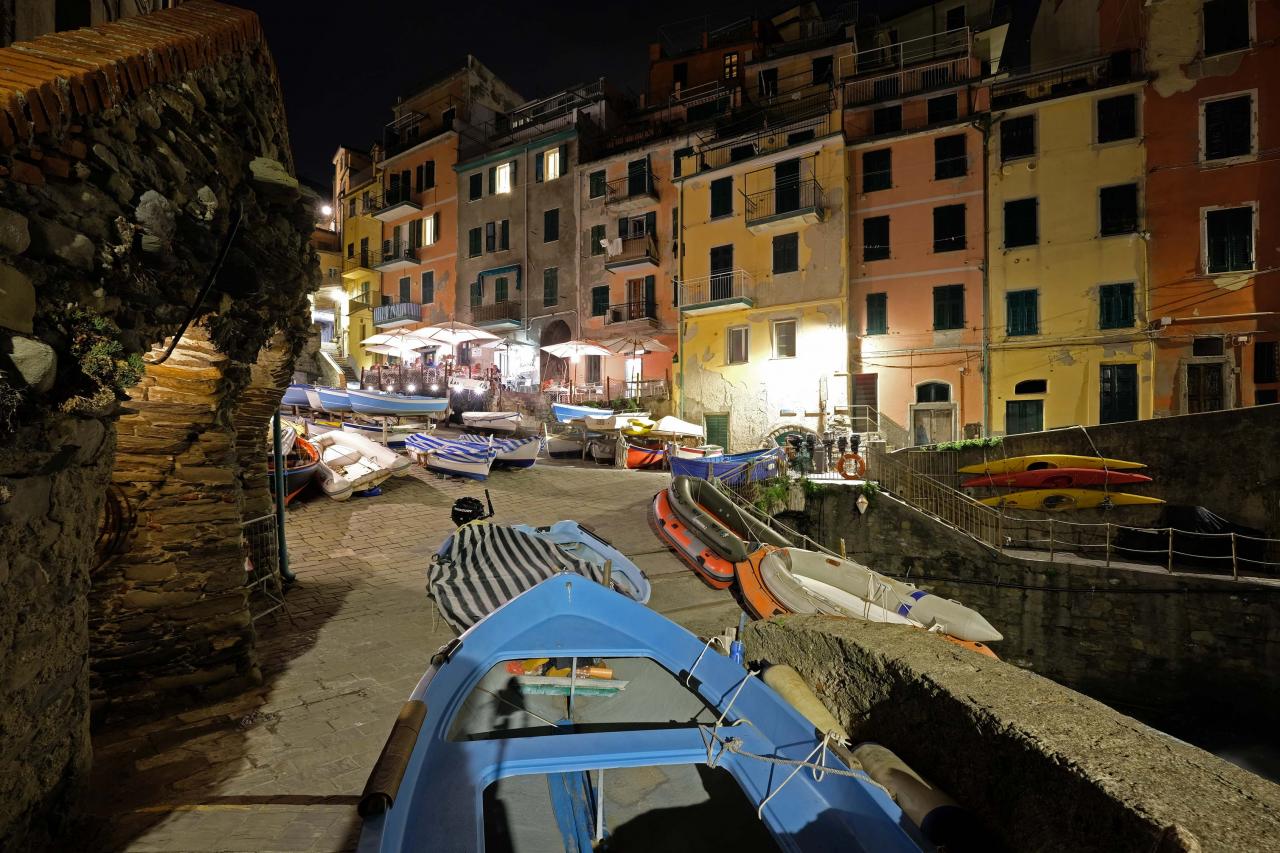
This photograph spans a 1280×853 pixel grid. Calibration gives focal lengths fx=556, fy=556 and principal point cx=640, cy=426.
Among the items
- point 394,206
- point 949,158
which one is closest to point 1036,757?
point 949,158

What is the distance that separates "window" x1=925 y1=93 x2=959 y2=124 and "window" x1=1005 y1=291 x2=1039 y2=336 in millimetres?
6721

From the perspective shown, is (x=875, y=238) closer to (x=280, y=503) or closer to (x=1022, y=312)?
(x=1022, y=312)

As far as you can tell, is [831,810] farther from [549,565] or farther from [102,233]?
[102,233]

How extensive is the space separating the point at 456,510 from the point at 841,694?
4.94 meters

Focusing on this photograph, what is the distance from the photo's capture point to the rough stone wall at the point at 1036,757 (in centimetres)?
228

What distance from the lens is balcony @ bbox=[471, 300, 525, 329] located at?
2847 cm

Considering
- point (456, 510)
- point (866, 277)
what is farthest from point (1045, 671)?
point (866, 277)

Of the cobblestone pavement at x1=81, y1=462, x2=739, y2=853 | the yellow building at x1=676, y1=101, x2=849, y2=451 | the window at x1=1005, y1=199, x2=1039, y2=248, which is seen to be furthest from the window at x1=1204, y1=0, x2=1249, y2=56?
the cobblestone pavement at x1=81, y1=462, x2=739, y2=853

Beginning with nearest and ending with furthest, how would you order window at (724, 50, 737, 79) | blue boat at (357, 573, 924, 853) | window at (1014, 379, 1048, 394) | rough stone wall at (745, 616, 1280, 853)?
rough stone wall at (745, 616, 1280, 853), blue boat at (357, 573, 924, 853), window at (1014, 379, 1048, 394), window at (724, 50, 737, 79)

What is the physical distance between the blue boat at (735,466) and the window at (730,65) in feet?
66.8

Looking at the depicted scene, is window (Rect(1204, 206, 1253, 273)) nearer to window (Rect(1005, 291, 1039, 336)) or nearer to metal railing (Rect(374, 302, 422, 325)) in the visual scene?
window (Rect(1005, 291, 1039, 336))

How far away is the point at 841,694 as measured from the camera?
4.49m

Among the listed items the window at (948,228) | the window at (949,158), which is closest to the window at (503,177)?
the window at (949,158)

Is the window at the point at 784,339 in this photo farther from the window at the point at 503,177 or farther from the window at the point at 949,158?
the window at the point at 503,177
